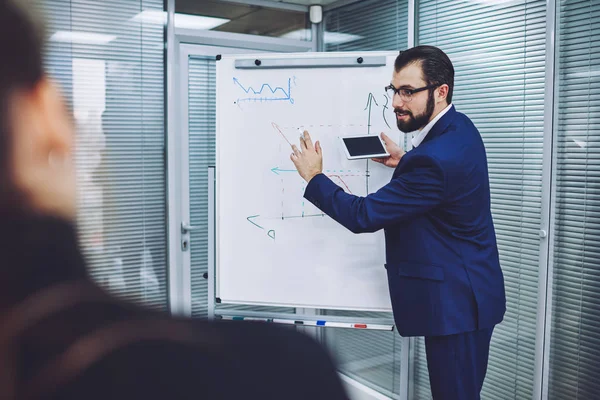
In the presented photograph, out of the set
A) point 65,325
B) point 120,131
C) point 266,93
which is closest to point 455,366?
point 266,93

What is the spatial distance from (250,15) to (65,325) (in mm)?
2961

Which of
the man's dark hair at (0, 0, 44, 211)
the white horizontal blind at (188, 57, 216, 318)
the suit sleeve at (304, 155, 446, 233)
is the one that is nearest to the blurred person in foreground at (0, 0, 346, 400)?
the man's dark hair at (0, 0, 44, 211)

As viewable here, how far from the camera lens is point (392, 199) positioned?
169cm

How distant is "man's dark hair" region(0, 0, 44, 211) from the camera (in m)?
0.25

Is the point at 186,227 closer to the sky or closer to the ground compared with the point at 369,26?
closer to the ground

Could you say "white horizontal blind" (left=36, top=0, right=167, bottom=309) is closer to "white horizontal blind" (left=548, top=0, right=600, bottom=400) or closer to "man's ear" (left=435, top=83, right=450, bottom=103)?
"man's ear" (left=435, top=83, right=450, bottom=103)

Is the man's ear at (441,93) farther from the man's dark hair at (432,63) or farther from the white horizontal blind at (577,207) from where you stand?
the white horizontal blind at (577,207)

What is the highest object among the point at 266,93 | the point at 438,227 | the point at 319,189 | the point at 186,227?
the point at 266,93

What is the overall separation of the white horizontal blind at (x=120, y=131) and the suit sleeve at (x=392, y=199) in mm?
1262

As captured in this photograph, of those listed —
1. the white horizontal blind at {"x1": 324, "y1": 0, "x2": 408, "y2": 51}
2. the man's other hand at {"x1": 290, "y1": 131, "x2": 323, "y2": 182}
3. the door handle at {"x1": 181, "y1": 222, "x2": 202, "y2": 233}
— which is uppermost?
the white horizontal blind at {"x1": 324, "y1": 0, "x2": 408, "y2": 51}

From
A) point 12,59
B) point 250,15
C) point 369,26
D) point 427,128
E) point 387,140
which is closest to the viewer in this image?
point 12,59

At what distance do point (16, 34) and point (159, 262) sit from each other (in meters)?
2.75

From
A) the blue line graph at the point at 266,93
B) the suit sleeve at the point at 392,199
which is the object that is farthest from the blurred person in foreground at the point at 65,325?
the blue line graph at the point at 266,93

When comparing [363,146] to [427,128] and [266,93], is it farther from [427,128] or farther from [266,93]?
[266,93]
